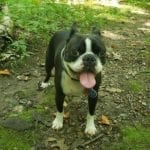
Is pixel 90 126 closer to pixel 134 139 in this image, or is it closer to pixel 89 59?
pixel 134 139

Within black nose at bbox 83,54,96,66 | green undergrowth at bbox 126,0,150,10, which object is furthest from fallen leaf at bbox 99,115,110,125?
green undergrowth at bbox 126,0,150,10

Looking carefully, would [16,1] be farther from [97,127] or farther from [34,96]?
[97,127]

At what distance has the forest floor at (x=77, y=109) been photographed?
12.8ft

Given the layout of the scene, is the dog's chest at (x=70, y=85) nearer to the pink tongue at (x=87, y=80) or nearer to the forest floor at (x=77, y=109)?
the pink tongue at (x=87, y=80)

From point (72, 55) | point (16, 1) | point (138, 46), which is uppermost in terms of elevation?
point (72, 55)

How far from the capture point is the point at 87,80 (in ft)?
11.5

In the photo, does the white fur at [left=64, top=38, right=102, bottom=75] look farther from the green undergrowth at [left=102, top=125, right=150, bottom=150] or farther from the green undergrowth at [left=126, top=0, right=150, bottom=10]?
the green undergrowth at [left=126, top=0, right=150, bottom=10]

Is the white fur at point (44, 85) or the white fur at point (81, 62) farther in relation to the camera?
the white fur at point (44, 85)

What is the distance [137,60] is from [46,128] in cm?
229

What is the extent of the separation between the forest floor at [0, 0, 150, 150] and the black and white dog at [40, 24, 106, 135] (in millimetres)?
170

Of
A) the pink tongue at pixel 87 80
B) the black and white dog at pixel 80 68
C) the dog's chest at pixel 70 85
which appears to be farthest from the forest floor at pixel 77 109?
the pink tongue at pixel 87 80

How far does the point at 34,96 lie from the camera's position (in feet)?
15.4

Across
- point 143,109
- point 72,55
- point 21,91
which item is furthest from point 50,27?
point 72,55

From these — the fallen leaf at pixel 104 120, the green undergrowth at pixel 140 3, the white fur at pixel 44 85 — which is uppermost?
the white fur at pixel 44 85
